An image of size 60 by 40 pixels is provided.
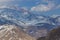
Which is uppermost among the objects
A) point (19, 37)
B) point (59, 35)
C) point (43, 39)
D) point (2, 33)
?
point (59, 35)

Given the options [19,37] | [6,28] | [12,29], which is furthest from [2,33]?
[19,37]

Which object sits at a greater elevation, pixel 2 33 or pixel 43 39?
pixel 43 39

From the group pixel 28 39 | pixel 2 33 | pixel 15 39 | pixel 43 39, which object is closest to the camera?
pixel 43 39

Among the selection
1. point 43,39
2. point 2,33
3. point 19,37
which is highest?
point 43,39

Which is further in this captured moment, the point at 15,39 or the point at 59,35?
the point at 15,39

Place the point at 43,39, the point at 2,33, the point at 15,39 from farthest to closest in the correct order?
the point at 2,33 < the point at 15,39 < the point at 43,39

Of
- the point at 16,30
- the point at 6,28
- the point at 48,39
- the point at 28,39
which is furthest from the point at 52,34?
the point at 6,28

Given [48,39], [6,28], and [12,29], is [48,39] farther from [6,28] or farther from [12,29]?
[6,28]

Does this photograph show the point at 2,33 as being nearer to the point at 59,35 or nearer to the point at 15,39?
the point at 15,39

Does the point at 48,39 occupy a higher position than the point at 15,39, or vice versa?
the point at 48,39
